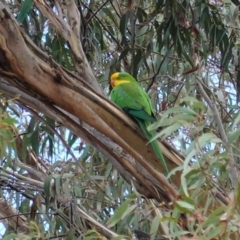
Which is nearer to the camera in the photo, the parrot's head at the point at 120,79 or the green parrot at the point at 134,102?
the green parrot at the point at 134,102

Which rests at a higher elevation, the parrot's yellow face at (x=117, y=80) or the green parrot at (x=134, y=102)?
the parrot's yellow face at (x=117, y=80)

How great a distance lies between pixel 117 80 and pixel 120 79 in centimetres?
5

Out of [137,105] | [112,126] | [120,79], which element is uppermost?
[120,79]

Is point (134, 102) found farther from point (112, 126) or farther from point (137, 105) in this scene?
point (112, 126)

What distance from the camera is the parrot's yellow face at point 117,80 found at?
7.95 ft

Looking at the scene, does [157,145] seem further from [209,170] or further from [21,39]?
[21,39]

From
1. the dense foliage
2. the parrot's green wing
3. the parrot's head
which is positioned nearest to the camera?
the dense foliage

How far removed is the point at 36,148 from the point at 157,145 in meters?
0.78

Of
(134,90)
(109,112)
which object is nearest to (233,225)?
(109,112)

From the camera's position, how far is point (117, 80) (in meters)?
2.50

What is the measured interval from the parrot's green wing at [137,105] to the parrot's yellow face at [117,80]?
55mm

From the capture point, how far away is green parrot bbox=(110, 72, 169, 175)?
5.78 ft

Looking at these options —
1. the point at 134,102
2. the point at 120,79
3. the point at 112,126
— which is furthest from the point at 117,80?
the point at 112,126

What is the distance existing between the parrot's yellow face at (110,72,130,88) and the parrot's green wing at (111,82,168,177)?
55mm
